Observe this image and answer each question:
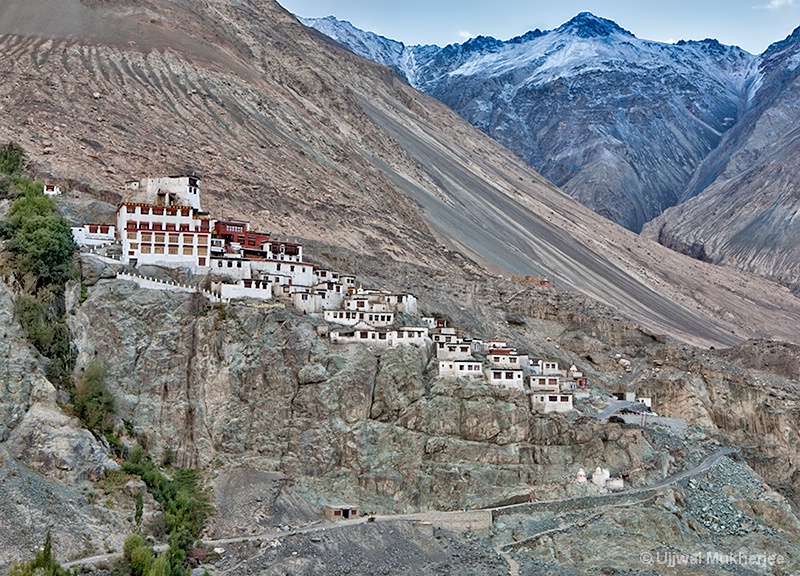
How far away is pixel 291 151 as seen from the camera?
379 ft

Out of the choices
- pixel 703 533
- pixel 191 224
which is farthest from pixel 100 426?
pixel 703 533

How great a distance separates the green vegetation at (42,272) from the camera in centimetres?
5400

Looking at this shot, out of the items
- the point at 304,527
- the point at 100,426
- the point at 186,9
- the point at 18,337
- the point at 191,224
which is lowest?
the point at 304,527

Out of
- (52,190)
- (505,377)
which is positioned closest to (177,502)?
(505,377)

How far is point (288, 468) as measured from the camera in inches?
2183

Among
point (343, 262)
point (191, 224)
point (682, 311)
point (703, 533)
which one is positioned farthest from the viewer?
point (682, 311)

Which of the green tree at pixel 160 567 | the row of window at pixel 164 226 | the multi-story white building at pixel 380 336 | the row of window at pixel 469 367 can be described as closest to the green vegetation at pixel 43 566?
the green tree at pixel 160 567

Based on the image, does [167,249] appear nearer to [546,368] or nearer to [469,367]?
[469,367]

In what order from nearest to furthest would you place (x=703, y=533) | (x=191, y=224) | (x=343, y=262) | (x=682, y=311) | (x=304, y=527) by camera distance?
(x=304, y=527) < (x=703, y=533) < (x=191, y=224) < (x=343, y=262) < (x=682, y=311)

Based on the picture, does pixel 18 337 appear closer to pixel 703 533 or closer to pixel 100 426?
pixel 100 426

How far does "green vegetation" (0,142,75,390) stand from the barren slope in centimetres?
2270

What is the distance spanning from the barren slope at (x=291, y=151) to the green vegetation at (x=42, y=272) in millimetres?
22700

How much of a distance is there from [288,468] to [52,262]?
16.6 meters

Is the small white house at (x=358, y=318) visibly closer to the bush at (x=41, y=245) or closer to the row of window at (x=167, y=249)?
the row of window at (x=167, y=249)
